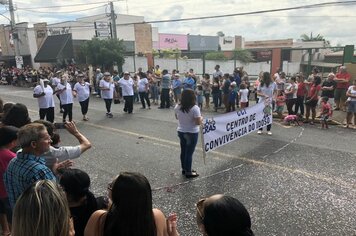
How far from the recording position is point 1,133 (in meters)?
3.58

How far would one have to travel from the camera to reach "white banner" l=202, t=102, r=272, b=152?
6730 millimetres

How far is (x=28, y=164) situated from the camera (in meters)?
2.84

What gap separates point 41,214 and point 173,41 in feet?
186

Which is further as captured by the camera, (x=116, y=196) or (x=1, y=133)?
(x=1, y=133)

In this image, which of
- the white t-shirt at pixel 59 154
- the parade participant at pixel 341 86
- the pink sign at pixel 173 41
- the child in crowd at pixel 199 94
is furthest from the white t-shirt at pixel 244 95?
the pink sign at pixel 173 41

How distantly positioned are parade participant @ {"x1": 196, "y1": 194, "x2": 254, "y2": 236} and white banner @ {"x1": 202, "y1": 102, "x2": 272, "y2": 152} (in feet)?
15.0

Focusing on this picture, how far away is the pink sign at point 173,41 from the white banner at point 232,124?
46397mm

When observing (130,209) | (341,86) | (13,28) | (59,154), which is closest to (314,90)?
(341,86)

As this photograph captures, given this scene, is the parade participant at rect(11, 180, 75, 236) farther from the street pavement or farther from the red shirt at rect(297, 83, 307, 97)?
the red shirt at rect(297, 83, 307, 97)

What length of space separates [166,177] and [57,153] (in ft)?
9.89

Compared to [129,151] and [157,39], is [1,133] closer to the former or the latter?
[129,151]

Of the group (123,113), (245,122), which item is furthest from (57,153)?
(123,113)

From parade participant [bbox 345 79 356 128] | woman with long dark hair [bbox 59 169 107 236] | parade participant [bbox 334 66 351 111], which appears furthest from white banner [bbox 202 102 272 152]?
parade participant [bbox 334 66 351 111]

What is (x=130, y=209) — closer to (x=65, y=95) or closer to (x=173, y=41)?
(x=65, y=95)
